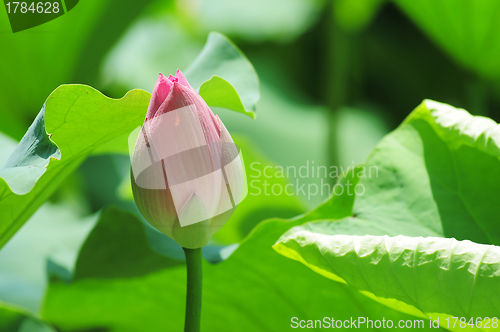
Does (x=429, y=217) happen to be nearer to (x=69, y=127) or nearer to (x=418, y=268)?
(x=418, y=268)

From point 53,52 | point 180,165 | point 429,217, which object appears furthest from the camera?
point 53,52

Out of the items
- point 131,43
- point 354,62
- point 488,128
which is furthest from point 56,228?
point 354,62

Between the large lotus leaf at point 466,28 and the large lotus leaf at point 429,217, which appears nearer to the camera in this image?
the large lotus leaf at point 429,217

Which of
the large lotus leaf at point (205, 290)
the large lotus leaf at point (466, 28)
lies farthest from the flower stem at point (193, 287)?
the large lotus leaf at point (466, 28)

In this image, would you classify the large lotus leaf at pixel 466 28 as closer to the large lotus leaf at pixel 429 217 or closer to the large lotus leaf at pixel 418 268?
the large lotus leaf at pixel 429 217

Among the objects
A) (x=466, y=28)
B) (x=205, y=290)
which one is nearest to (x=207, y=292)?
(x=205, y=290)

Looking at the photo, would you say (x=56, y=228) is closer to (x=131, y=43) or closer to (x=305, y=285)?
(x=305, y=285)
